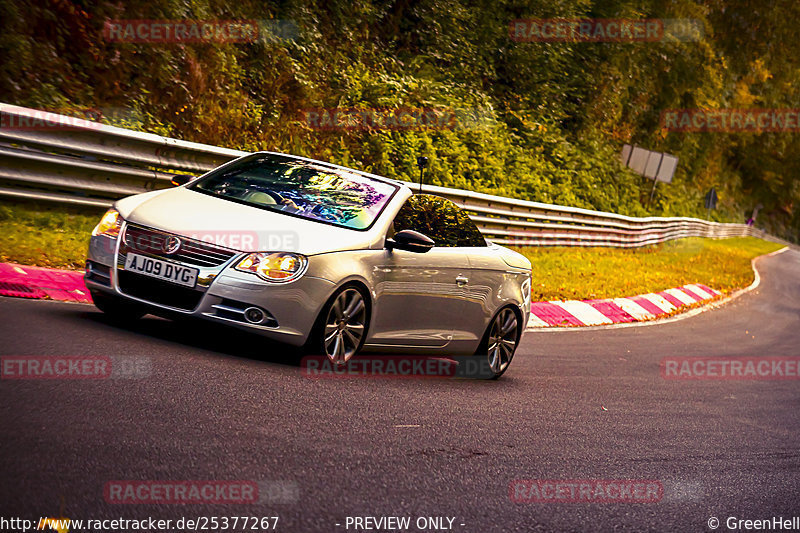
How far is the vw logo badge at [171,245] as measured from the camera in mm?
6254

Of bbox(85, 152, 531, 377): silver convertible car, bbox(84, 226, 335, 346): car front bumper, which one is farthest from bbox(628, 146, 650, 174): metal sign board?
bbox(84, 226, 335, 346): car front bumper

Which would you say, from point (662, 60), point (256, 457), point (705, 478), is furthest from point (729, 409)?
point (662, 60)

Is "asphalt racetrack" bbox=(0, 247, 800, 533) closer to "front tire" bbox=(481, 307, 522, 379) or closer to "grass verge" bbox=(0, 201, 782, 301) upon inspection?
"front tire" bbox=(481, 307, 522, 379)

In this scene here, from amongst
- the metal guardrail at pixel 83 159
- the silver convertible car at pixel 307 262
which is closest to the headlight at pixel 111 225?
the silver convertible car at pixel 307 262

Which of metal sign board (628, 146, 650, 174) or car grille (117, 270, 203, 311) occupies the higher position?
car grille (117, 270, 203, 311)

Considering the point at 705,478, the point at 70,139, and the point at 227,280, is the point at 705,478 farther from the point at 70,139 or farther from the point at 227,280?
the point at 70,139

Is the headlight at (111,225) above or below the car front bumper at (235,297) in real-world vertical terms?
above

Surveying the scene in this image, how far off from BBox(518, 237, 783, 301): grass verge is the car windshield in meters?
6.83

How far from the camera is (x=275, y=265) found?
6246 millimetres

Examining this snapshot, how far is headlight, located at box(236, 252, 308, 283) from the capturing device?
6195 millimetres

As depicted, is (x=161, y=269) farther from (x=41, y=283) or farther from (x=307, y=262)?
(x=41, y=283)

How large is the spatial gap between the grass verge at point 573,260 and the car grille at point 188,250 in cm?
267

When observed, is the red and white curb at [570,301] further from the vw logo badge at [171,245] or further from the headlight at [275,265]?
the headlight at [275,265]

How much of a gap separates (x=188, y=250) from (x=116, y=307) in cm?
117
